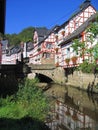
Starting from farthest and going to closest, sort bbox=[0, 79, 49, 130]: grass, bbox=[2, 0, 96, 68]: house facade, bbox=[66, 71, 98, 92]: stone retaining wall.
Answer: bbox=[2, 0, 96, 68]: house facade < bbox=[66, 71, 98, 92]: stone retaining wall < bbox=[0, 79, 49, 130]: grass

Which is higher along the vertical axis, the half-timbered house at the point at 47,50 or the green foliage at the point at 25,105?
the half-timbered house at the point at 47,50

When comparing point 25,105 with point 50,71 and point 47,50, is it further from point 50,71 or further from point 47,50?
point 47,50

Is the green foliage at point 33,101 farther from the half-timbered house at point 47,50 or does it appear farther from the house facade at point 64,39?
the half-timbered house at point 47,50

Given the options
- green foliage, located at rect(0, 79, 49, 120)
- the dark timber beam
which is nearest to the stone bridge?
green foliage, located at rect(0, 79, 49, 120)

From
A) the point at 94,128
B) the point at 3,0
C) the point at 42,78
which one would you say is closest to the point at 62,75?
the point at 42,78

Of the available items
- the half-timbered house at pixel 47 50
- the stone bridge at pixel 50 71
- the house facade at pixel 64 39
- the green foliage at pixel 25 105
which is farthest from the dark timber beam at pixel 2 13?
the half-timbered house at pixel 47 50

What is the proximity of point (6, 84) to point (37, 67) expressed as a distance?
19965mm

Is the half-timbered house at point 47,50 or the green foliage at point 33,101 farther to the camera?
the half-timbered house at point 47,50

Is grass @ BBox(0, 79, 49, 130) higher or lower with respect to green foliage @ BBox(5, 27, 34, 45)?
lower

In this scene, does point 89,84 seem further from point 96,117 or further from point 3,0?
point 3,0

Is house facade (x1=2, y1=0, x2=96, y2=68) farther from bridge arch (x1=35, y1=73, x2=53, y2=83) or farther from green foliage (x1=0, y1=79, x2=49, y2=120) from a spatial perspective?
green foliage (x1=0, y1=79, x2=49, y2=120)

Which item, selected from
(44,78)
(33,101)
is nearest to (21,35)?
(44,78)

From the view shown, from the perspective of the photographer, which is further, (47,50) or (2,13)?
(47,50)

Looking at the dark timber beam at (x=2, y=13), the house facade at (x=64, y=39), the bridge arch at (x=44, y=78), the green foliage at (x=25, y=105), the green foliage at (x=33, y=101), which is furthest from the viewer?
the bridge arch at (x=44, y=78)
